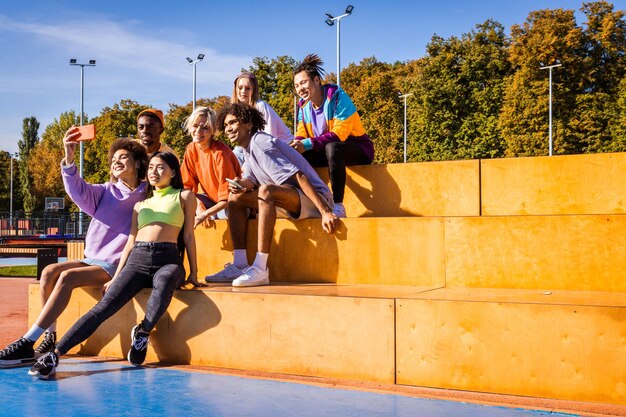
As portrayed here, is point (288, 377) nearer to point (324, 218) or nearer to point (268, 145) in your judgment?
point (324, 218)

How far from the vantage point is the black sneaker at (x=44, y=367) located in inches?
168

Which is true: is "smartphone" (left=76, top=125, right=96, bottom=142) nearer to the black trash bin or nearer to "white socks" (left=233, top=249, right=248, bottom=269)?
"white socks" (left=233, top=249, right=248, bottom=269)

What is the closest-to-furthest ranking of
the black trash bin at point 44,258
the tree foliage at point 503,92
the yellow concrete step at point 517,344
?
the yellow concrete step at point 517,344, the black trash bin at point 44,258, the tree foliage at point 503,92

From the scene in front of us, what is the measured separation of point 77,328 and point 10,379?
51 centimetres

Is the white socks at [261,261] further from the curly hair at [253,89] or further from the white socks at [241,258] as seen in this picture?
the curly hair at [253,89]

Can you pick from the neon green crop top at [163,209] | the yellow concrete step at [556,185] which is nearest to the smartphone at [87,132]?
the neon green crop top at [163,209]

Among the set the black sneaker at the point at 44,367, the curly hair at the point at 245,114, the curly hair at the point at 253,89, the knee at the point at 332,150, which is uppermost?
the curly hair at the point at 253,89

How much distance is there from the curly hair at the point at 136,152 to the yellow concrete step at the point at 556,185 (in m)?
2.74

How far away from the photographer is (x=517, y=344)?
12.3ft

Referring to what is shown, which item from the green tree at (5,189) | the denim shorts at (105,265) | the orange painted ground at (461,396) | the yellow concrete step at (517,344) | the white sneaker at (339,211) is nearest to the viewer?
the orange painted ground at (461,396)

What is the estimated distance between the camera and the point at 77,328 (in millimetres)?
4613

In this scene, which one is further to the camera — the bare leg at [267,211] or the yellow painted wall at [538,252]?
the bare leg at [267,211]

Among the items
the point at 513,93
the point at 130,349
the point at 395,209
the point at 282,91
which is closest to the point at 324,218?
the point at 395,209

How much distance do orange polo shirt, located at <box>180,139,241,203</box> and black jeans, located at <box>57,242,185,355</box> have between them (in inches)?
43.2
